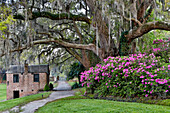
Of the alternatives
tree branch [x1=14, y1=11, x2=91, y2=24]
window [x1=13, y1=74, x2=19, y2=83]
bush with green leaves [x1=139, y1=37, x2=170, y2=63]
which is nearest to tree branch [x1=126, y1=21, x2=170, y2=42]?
bush with green leaves [x1=139, y1=37, x2=170, y2=63]

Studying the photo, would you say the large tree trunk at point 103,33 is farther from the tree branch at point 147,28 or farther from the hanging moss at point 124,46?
the tree branch at point 147,28

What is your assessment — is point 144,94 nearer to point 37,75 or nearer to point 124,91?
point 124,91

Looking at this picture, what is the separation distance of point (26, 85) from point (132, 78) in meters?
15.7

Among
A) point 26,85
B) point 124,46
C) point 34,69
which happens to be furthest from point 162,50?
point 26,85

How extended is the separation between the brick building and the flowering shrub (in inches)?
473

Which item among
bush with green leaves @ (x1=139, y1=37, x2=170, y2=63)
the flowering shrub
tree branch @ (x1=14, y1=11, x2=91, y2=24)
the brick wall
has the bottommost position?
the brick wall

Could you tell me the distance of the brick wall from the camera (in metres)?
19.8

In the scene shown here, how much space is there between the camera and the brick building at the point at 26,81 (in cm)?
1989

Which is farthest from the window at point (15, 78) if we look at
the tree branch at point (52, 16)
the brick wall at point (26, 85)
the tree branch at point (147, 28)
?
the tree branch at point (147, 28)

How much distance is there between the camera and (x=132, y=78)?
7.54m

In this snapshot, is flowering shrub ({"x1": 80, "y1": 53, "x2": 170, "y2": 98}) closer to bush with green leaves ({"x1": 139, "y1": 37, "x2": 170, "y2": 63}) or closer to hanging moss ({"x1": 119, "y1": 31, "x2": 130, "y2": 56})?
bush with green leaves ({"x1": 139, "y1": 37, "x2": 170, "y2": 63})

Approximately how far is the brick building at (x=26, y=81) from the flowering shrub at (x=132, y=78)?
39.4ft

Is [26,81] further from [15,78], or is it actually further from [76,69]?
[76,69]

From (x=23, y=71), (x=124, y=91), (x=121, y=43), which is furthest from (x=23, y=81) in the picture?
(x=124, y=91)
